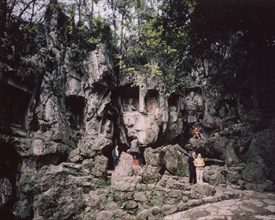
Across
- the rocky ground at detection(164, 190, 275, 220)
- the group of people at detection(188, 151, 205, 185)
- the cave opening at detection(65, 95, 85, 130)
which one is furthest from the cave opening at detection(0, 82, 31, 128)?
the rocky ground at detection(164, 190, 275, 220)

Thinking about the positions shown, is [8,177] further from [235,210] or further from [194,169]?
[235,210]

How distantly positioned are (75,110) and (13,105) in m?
4.66

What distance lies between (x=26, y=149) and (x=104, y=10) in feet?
40.7

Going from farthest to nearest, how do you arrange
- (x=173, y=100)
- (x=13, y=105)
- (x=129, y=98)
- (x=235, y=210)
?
(x=173, y=100)
(x=129, y=98)
(x=13, y=105)
(x=235, y=210)

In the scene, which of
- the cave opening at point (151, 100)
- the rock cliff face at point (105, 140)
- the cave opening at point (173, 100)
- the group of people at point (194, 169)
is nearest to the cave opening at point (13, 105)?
the rock cliff face at point (105, 140)

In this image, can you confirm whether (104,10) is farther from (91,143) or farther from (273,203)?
(273,203)

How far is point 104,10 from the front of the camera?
18812 mm

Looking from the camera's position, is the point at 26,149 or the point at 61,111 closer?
the point at 26,149

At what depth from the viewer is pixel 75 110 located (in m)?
17.2

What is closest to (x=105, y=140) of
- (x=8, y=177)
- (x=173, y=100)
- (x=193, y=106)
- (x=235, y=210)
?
(x=8, y=177)

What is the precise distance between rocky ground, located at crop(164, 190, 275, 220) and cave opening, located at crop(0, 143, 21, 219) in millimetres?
8542

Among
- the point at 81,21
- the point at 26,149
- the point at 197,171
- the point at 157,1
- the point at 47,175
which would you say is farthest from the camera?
the point at 157,1

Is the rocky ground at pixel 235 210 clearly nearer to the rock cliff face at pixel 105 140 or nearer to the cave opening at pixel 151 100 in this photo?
the rock cliff face at pixel 105 140

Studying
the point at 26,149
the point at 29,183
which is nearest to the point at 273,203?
the point at 29,183
